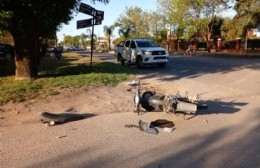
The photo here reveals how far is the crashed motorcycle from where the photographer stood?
7.22 m

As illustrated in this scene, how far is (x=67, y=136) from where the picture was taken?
6332 millimetres

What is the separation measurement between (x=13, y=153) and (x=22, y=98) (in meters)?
4.17

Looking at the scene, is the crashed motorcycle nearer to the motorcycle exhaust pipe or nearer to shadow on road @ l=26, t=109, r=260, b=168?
the motorcycle exhaust pipe

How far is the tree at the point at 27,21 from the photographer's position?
36.9 feet

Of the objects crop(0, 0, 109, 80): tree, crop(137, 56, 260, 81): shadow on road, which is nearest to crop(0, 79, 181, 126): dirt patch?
crop(0, 0, 109, 80): tree

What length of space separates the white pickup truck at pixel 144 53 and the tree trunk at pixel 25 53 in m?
8.62

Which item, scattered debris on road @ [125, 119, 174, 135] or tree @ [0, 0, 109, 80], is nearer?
scattered debris on road @ [125, 119, 174, 135]

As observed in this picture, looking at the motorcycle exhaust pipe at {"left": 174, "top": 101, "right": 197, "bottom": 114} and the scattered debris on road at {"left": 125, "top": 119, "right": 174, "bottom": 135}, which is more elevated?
the motorcycle exhaust pipe at {"left": 174, "top": 101, "right": 197, "bottom": 114}

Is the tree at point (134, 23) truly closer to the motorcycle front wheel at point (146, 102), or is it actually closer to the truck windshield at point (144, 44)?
the truck windshield at point (144, 44)

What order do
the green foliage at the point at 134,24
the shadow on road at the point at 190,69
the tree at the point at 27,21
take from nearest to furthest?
the tree at the point at 27,21 < the shadow on road at the point at 190,69 < the green foliage at the point at 134,24

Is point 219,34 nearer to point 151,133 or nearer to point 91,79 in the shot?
point 91,79

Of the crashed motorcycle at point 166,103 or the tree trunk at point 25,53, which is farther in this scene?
the tree trunk at point 25,53

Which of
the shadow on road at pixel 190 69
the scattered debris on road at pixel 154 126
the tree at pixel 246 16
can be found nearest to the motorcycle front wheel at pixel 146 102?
the scattered debris on road at pixel 154 126

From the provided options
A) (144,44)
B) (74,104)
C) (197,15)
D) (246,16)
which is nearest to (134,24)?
(197,15)
